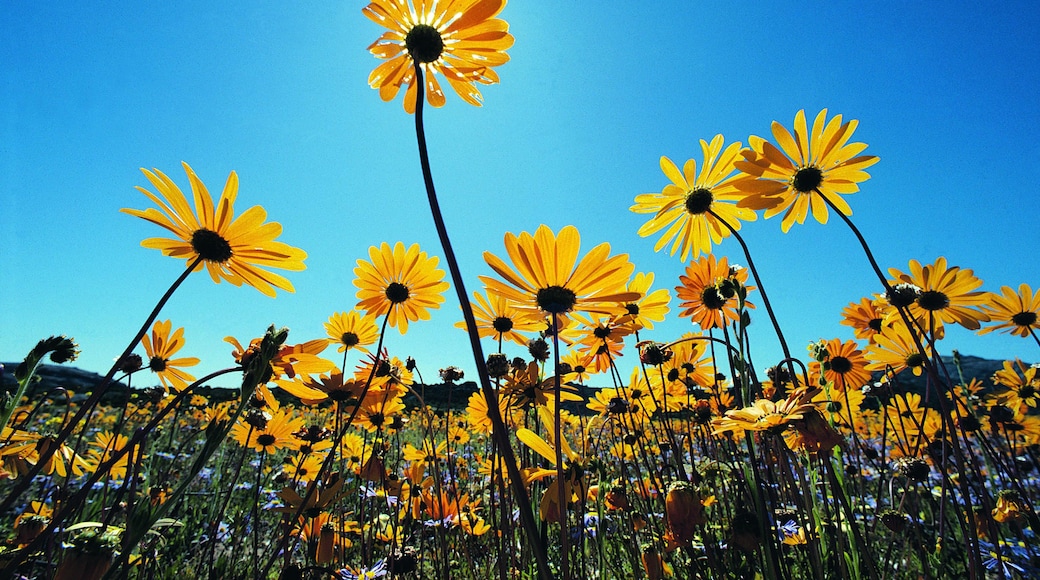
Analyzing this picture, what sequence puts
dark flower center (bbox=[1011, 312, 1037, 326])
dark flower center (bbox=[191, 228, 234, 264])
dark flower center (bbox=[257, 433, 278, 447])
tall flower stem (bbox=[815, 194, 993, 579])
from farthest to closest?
dark flower center (bbox=[257, 433, 278, 447]) → dark flower center (bbox=[1011, 312, 1037, 326]) → dark flower center (bbox=[191, 228, 234, 264]) → tall flower stem (bbox=[815, 194, 993, 579])

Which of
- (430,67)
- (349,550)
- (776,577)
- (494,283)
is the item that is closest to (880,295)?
(776,577)

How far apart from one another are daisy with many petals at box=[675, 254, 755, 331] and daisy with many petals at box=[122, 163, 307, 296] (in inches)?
72.5

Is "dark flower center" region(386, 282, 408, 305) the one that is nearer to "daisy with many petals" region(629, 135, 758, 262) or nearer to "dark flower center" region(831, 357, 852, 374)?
"daisy with many petals" region(629, 135, 758, 262)

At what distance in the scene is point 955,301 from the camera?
6.64ft

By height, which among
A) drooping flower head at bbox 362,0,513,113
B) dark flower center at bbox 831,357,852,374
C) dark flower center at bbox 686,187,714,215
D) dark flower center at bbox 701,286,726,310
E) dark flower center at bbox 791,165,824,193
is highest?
dark flower center at bbox 686,187,714,215

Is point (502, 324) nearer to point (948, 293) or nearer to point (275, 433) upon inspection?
point (275, 433)

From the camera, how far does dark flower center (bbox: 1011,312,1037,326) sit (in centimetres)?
261

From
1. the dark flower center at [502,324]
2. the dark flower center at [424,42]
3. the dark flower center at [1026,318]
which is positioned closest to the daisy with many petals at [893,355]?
the dark flower center at [1026,318]

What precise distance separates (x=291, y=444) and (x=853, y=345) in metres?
3.74

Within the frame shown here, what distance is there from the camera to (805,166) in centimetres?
175

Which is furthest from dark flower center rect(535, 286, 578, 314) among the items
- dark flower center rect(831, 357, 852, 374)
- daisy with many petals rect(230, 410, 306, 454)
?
dark flower center rect(831, 357, 852, 374)

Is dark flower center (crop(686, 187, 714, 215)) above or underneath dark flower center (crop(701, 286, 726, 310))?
above

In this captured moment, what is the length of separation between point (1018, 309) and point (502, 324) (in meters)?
2.97

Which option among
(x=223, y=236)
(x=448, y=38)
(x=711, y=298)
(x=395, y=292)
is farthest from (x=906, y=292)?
(x=223, y=236)
